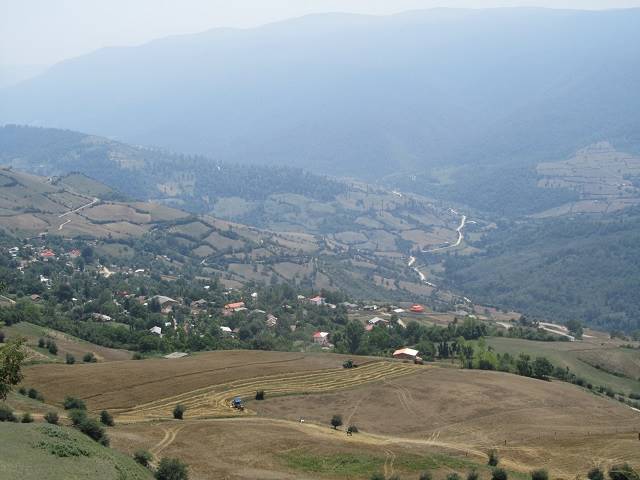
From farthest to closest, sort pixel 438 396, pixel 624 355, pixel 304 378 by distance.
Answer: pixel 624 355 < pixel 304 378 < pixel 438 396

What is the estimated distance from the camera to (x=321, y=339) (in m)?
116

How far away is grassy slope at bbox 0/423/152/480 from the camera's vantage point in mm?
33844

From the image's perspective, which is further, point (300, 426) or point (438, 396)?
point (438, 396)

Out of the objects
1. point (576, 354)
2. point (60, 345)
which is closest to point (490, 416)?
point (576, 354)

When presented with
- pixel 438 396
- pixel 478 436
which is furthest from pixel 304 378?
pixel 478 436

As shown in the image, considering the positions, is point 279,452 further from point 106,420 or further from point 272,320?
point 272,320

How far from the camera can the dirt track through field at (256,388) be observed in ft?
199

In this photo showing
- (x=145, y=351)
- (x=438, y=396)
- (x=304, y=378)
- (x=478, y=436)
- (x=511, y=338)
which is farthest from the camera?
(x=511, y=338)

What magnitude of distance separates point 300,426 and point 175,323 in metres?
63.1

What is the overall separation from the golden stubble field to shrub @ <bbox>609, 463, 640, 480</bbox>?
98.9 inches

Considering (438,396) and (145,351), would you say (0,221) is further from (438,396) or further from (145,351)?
(438,396)

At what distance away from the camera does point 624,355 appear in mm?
108750

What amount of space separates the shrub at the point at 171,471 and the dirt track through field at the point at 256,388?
1612cm

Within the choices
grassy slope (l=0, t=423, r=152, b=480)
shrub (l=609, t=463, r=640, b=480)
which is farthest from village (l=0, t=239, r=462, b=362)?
grassy slope (l=0, t=423, r=152, b=480)
